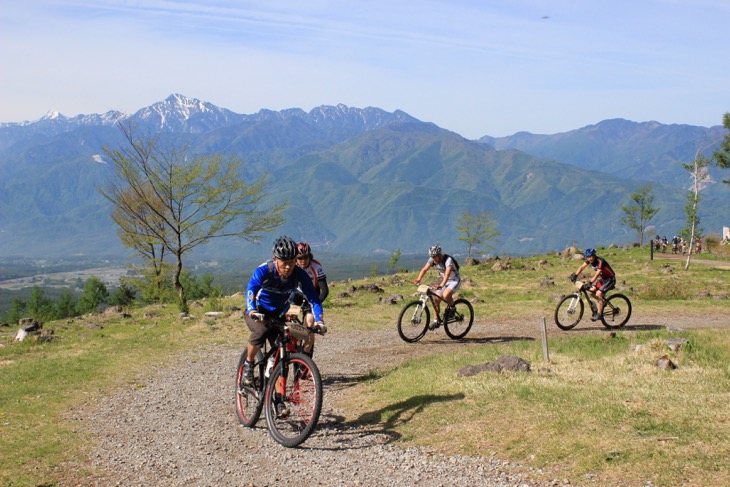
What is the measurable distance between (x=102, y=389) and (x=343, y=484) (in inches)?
302

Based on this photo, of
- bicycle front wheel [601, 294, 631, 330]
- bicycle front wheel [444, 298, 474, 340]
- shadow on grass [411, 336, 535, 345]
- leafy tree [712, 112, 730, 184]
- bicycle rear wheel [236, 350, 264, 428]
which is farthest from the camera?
leafy tree [712, 112, 730, 184]

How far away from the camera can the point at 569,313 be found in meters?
19.4

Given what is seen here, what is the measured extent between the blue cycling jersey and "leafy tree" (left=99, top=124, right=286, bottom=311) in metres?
29.3

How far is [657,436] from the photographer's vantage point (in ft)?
26.1

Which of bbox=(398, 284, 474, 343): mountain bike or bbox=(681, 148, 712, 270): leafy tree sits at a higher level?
bbox=(681, 148, 712, 270): leafy tree

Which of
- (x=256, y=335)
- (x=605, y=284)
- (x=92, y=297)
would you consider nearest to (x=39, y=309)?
(x=92, y=297)

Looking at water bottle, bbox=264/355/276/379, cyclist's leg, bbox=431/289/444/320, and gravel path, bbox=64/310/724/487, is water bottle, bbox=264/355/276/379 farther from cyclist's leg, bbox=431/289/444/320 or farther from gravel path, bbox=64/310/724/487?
cyclist's leg, bbox=431/289/444/320

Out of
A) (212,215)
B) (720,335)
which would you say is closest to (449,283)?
(720,335)

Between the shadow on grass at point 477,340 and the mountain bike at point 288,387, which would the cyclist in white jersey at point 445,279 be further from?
the mountain bike at point 288,387

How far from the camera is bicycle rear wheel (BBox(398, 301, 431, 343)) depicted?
58.3ft

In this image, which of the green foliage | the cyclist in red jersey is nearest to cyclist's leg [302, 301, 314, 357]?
the cyclist in red jersey

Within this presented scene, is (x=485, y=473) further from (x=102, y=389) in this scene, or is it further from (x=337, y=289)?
(x=337, y=289)

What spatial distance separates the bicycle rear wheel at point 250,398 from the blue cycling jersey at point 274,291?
813 mm

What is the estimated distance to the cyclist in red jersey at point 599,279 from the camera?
62.4ft
